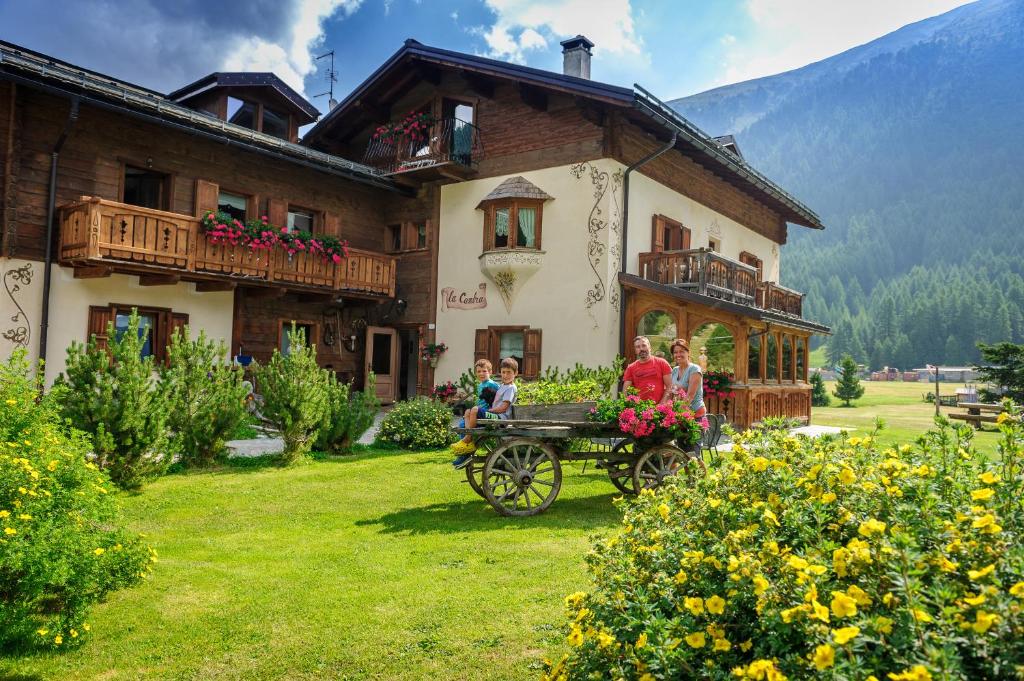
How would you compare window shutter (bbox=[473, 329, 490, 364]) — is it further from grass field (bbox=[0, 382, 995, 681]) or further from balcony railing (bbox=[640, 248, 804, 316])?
grass field (bbox=[0, 382, 995, 681])

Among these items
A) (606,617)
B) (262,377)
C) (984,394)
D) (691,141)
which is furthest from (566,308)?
(984,394)

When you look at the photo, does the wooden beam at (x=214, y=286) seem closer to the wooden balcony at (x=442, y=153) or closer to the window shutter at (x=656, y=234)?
the wooden balcony at (x=442, y=153)

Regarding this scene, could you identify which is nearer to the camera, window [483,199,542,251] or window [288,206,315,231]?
window [483,199,542,251]

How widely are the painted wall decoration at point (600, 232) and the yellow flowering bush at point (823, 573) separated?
41.5 feet

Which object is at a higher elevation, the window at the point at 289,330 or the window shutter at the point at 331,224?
the window shutter at the point at 331,224

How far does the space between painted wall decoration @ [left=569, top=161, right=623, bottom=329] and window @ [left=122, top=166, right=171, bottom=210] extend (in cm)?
969

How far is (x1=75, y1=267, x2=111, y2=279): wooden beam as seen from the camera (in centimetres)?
1314

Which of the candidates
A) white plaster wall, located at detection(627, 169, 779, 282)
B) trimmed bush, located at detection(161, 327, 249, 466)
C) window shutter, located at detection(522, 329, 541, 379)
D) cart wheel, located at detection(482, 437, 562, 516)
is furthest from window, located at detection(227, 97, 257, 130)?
cart wheel, located at detection(482, 437, 562, 516)

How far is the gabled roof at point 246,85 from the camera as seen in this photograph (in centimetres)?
1802

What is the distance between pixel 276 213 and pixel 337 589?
14.3 meters

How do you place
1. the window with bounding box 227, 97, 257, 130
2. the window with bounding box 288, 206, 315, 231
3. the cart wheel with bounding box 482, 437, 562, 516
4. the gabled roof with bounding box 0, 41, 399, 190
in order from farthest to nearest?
the window with bounding box 227, 97, 257, 130 → the window with bounding box 288, 206, 315, 231 → the gabled roof with bounding box 0, 41, 399, 190 → the cart wheel with bounding box 482, 437, 562, 516

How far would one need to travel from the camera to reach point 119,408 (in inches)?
319

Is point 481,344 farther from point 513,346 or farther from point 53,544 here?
point 53,544

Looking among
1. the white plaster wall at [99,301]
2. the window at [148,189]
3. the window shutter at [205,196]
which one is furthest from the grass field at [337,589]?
the window at [148,189]
